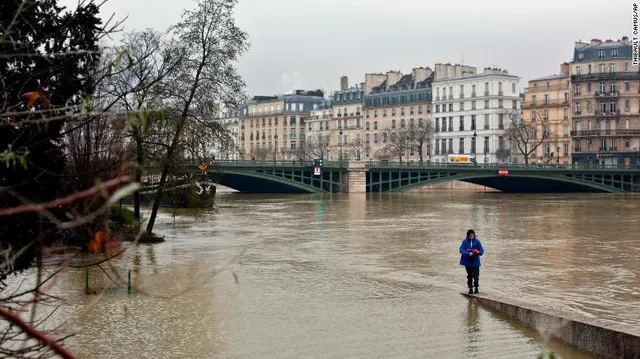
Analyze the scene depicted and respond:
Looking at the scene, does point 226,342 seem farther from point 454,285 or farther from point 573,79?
point 573,79

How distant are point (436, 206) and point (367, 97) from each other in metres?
75.8

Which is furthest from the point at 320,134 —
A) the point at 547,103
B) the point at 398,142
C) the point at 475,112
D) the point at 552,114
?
the point at 552,114

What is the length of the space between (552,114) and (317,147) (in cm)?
3631

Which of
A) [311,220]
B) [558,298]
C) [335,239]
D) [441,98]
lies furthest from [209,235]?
[441,98]

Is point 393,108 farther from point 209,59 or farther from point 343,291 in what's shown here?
point 343,291

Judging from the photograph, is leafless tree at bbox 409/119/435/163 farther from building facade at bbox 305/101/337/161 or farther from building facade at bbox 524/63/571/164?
building facade at bbox 305/101/337/161

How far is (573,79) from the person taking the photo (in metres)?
107

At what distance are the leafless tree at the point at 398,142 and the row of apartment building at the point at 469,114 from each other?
774 millimetres

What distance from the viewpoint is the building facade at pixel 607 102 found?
Answer: 104500 mm

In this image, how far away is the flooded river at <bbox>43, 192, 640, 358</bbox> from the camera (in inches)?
559

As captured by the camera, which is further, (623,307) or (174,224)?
(174,224)

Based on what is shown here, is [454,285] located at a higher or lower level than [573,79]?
lower

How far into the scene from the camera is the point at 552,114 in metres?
114

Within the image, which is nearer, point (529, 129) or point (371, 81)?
point (529, 129)
